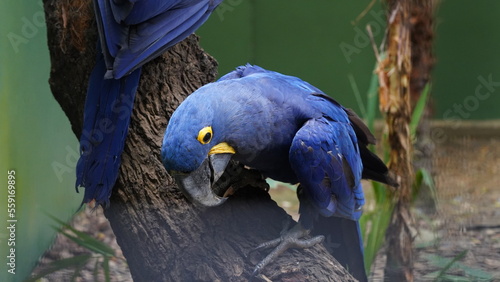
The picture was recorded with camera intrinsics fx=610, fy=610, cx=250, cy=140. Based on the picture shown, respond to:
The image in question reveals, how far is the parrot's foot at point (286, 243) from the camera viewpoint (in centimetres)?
137

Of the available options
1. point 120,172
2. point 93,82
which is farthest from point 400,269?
point 93,82

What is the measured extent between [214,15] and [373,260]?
96 centimetres

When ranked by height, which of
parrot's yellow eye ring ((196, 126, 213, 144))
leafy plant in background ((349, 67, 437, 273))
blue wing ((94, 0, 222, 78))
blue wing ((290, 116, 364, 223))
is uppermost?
blue wing ((94, 0, 222, 78))

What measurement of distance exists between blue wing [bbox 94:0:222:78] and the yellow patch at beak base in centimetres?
27

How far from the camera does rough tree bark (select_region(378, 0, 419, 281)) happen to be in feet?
6.42

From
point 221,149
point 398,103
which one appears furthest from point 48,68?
point 398,103

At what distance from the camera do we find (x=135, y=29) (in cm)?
132

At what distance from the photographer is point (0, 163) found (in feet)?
4.51

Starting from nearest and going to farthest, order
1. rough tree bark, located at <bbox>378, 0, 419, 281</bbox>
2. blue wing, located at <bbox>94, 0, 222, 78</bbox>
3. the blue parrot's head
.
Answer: the blue parrot's head < blue wing, located at <bbox>94, 0, 222, 78</bbox> < rough tree bark, located at <bbox>378, 0, 419, 281</bbox>

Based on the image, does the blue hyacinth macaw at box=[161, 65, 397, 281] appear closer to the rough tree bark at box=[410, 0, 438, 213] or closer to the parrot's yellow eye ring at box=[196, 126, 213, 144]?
the parrot's yellow eye ring at box=[196, 126, 213, 144]

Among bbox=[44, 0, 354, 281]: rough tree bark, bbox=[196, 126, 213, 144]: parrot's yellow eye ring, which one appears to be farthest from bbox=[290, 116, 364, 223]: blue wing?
bbox=[196, 126, 213, 144]: parrot's yellow eye ring

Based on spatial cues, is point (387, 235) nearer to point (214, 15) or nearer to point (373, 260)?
point (373, 260)

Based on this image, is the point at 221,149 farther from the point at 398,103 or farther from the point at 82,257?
the point at 398,103

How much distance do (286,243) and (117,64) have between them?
21.8 inches
